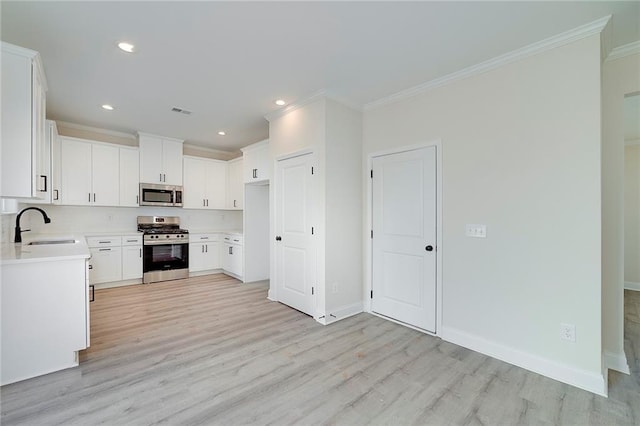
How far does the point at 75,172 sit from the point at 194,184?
1888mm

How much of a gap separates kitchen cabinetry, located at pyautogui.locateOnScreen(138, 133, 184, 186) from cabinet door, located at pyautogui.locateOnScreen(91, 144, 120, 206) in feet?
1.32

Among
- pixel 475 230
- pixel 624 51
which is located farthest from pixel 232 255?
pixel 624 51

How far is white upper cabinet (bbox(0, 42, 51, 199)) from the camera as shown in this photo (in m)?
2.24

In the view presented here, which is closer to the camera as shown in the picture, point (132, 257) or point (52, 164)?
point (52, 164)

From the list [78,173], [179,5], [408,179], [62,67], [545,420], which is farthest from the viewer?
[78,173]

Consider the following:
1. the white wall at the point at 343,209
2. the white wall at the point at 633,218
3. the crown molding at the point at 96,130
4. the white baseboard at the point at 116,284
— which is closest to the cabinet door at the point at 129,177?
the crown molding at the point at 96,130

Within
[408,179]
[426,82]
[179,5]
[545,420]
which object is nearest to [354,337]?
[545,420]

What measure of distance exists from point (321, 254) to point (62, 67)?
338 centimetres

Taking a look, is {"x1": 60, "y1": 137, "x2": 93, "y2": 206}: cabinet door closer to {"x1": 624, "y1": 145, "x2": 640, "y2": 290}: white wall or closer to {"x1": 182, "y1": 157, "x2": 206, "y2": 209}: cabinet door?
{"x1": 182, "y1": 157, "x2": 206, "y2": 209}: cabinet door

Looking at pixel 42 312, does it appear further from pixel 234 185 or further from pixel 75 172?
pixel 234 185

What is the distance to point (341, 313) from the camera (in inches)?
141

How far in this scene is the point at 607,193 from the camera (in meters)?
2.45

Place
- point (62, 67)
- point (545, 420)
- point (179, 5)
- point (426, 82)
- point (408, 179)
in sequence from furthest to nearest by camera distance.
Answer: point (408, 179) < point (426, 82) < point (62, 67) < point (179, 5) < point (545, 420)

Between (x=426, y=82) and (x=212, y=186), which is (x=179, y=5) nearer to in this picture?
(x=426, y=82)
